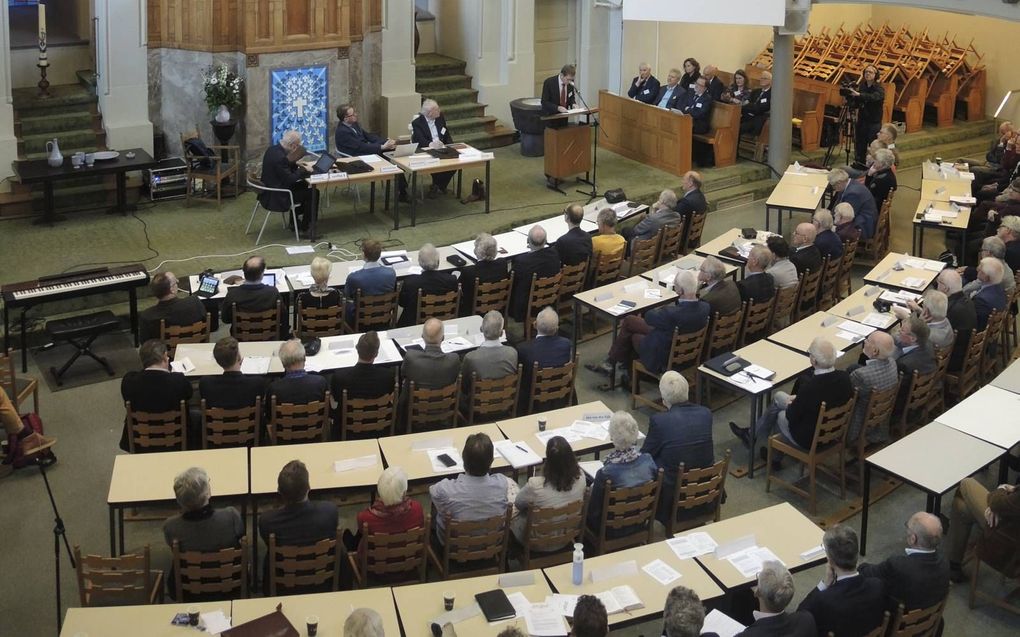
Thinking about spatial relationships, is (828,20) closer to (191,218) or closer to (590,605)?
(191,218)

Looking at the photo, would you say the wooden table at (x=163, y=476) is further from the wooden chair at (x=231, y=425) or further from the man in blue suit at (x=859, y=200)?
the man in blue suit at (x=859, y=200)

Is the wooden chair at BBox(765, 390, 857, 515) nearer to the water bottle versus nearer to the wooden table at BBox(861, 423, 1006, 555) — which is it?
the wooden table at BBox(861, 423, 1006, 555)

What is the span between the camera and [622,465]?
763cm

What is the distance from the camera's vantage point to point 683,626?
568 centimetres

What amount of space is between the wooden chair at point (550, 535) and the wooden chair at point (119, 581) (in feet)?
7.33

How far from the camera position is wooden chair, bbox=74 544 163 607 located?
21.9ft

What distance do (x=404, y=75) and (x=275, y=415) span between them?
907 centimetres

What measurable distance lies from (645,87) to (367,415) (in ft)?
31.6

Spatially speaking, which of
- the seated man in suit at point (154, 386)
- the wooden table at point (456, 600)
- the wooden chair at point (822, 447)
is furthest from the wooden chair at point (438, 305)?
the wooden table at point (456, 600)

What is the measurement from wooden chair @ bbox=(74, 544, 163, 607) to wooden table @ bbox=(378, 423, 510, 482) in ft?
5.70

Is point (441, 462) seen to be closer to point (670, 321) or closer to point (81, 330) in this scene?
point (670, 321)

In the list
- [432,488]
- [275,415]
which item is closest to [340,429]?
[275,415]

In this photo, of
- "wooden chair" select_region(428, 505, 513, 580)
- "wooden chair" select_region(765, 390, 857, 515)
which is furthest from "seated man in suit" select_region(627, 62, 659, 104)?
"wooden chair" select_region(428, 505, 513, 580)

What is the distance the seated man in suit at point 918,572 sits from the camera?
6.58m
